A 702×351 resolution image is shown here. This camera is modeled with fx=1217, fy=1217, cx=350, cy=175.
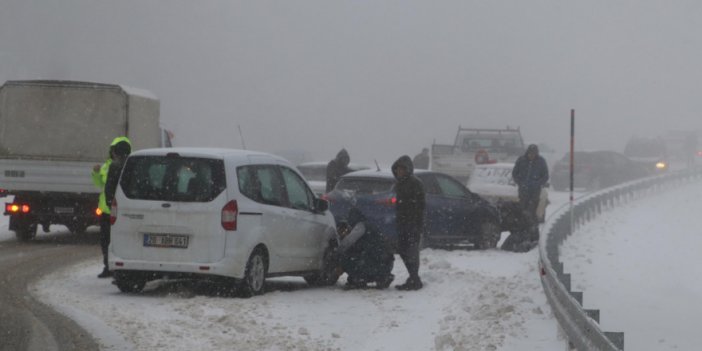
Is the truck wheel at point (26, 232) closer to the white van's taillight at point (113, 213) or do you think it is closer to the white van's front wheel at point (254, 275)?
the white van's taillight at point (113, 213)

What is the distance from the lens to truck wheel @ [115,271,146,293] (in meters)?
12.8

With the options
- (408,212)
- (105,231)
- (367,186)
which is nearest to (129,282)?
(105,231)

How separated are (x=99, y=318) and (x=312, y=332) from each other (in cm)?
189

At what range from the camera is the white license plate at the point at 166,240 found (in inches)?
494

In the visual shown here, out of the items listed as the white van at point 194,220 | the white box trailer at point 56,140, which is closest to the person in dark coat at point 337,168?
the white box trailer at point 56,140

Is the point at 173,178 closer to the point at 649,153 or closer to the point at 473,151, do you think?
the point at 473,151

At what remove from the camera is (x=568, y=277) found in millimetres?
10500

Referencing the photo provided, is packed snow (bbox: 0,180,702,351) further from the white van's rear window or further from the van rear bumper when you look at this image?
the white van's rear window

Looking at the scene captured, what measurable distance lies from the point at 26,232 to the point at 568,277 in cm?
1211

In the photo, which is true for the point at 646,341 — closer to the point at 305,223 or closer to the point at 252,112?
the point at 305,223

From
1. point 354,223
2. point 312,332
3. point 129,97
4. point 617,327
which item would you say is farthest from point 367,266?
point 129,97

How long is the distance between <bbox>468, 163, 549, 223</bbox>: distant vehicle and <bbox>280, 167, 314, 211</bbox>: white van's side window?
10.9m

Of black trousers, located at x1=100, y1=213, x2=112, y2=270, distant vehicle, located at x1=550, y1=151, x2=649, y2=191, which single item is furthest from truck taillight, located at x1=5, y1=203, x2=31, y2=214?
distant vehicle, located at x1=550, y1=151, x2=649, y2=191

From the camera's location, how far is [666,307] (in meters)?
15.8
